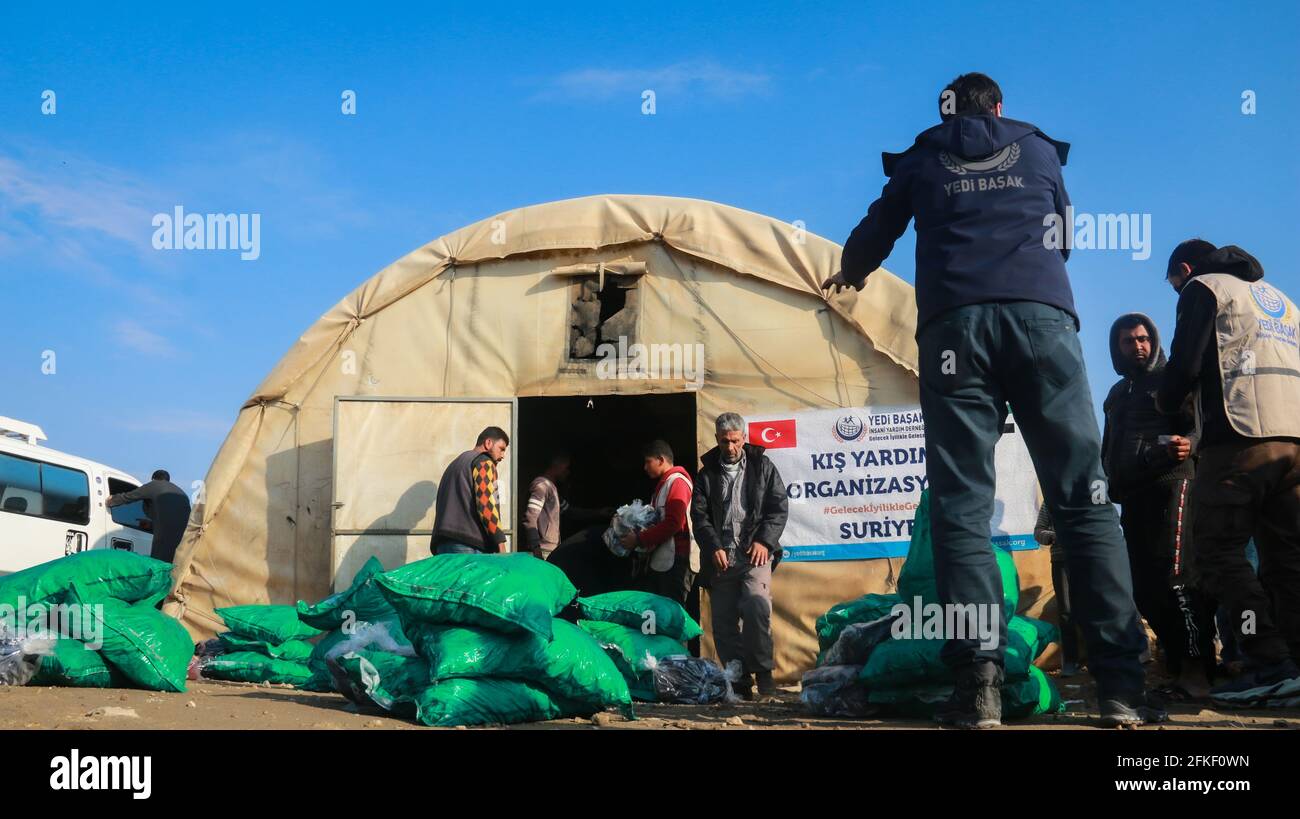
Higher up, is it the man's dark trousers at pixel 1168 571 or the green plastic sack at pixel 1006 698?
the man's dark trousers at pixel 1168 571

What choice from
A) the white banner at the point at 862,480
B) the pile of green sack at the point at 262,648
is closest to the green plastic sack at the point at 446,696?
the pile of green sack at the point at 262,648

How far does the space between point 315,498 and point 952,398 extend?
605cm

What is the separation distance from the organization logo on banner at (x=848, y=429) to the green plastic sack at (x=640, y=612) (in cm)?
225

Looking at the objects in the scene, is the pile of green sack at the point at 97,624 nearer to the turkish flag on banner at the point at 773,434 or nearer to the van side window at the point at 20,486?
the turkish flag on banner at the point at 773,434

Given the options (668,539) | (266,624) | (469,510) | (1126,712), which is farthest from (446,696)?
(266,624)

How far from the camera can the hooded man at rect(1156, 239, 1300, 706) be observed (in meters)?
4.51

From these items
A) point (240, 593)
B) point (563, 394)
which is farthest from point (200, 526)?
point (563, 394)

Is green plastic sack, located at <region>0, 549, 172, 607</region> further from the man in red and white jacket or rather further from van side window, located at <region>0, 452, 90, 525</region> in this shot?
van side window, located at <region>0, 452, 90, 525</region>

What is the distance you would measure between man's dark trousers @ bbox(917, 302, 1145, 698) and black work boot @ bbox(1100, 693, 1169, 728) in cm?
2

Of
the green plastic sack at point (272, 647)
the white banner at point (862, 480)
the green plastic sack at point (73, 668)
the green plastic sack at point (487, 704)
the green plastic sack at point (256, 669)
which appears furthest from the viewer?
the white banner at point (862, 480)

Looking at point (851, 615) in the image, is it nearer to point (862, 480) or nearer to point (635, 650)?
point (635, 650)

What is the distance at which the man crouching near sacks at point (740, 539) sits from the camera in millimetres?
6219

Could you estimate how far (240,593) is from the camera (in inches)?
333

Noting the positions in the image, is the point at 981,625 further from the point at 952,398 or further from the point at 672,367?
the point at 672,367
